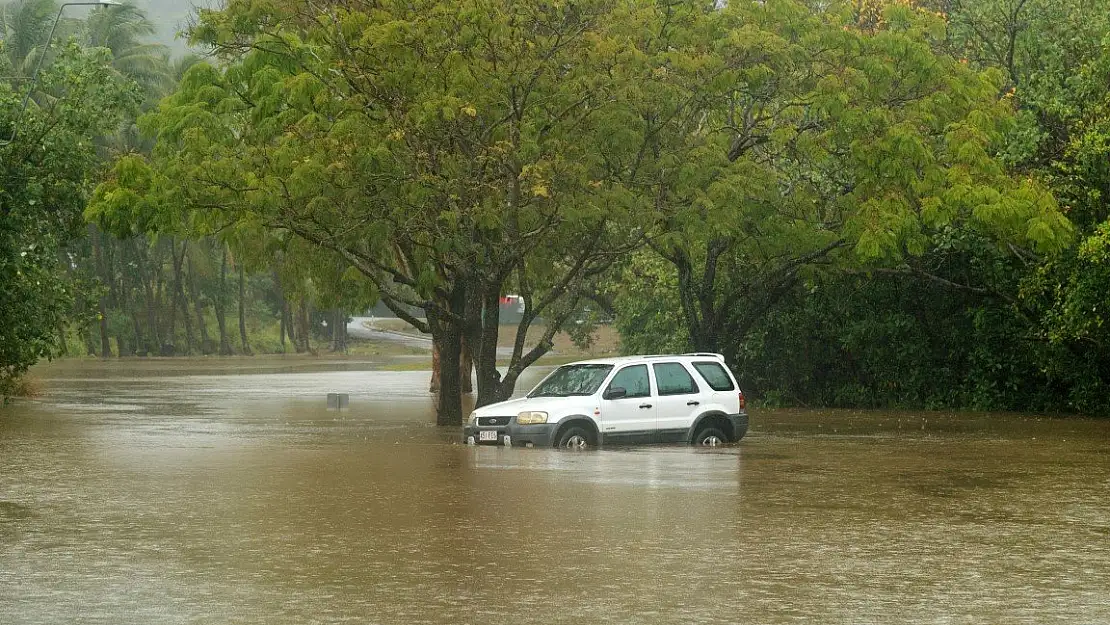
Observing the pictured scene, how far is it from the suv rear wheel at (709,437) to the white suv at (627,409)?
0.01 metres

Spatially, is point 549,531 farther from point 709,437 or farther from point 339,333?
point 339,333

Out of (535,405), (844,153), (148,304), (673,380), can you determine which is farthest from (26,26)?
(673,380)

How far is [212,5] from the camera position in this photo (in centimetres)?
3133

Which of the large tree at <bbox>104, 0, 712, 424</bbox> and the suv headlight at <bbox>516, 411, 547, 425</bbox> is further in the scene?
the large tree at <bbox>104, 0, 712, 424</bbox>

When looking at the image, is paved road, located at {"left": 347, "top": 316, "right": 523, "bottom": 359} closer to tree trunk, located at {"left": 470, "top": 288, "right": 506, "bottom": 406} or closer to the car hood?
tree trunk, located at {"left": 470, "top": 288, "right": 506, "bottom": 406}

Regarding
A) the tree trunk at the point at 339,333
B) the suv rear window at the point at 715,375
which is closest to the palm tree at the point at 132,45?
the tree trunk at the point at 339,333

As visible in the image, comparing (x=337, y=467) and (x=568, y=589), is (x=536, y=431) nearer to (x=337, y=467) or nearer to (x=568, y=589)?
(x=337, y=467)

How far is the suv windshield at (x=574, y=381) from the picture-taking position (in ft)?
76.7

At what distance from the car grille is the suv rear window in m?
2.96

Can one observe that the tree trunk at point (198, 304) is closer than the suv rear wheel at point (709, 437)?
No

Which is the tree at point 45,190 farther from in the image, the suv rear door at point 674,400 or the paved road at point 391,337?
the paved road at point 391,337

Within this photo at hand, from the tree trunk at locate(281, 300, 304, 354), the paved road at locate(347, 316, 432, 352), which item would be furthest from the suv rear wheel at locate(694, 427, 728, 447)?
the paved road at locate(347, 316, 432, 352)

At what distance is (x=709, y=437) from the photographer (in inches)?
936

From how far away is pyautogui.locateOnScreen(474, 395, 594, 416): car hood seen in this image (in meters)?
22.9
